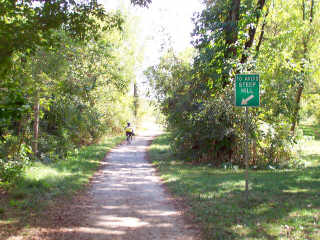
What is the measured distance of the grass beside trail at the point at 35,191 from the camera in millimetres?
6902

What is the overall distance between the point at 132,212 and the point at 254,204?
119 inches

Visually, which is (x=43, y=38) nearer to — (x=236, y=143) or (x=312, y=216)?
(x=312, y=216)

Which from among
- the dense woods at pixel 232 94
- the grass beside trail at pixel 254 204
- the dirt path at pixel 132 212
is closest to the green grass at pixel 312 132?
the dense woods at pixel 232 94

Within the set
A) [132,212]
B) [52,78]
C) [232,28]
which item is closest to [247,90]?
[132,212]

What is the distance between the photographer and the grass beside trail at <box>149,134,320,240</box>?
607 cm

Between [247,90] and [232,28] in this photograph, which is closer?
[247,90]

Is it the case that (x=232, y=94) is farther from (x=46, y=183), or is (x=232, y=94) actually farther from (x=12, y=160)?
(x=12, y=160)

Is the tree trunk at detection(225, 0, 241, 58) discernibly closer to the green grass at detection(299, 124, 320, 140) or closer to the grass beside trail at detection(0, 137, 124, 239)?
the grass beside trail at detection(0, 137, 124, 239)

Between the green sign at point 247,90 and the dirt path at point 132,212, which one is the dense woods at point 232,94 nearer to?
the dirt path at point 132,212

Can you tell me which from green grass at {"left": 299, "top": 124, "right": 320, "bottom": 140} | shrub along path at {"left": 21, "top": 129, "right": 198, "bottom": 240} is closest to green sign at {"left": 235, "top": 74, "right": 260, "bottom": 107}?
shrub along path at {"left": 21, "top": 129, "right": 198, "bottom": 240}

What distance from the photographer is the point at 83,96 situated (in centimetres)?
2114

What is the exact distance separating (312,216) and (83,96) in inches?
670

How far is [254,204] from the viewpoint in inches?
313

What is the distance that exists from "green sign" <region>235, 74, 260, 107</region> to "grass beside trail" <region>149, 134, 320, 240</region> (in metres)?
2.52
